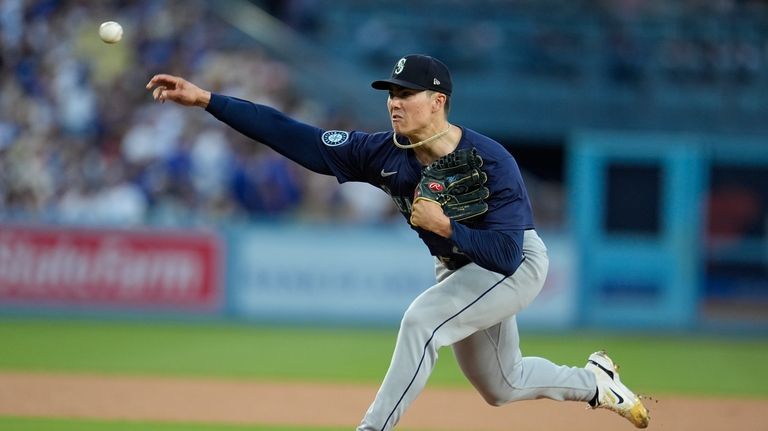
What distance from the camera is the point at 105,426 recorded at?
703 cm

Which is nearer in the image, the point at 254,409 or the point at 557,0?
the point at 254,409

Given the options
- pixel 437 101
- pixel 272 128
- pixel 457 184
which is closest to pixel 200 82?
pixel 272 128

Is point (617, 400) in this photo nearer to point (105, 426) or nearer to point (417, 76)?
point (417, 76)

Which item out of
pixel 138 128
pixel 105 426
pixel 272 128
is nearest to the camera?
pixel 272 128

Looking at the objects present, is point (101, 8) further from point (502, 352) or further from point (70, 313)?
point (502, 352)

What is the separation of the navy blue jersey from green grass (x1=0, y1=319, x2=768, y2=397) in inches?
162

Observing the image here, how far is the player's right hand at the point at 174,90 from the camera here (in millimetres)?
5547

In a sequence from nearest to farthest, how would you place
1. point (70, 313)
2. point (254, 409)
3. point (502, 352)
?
point (502, 352) → point (254, 409) → point (70, 313)

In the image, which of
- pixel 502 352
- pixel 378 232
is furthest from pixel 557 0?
pixel 502 352

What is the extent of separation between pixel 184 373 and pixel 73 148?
6327 mm

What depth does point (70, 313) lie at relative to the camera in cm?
1359

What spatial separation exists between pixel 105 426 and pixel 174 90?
8.20ft

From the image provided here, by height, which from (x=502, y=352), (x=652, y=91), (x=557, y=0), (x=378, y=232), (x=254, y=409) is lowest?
(x=254, y=409)

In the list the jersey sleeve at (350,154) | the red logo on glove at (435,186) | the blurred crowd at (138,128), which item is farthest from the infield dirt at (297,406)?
the blurred crowd at (138,128)
